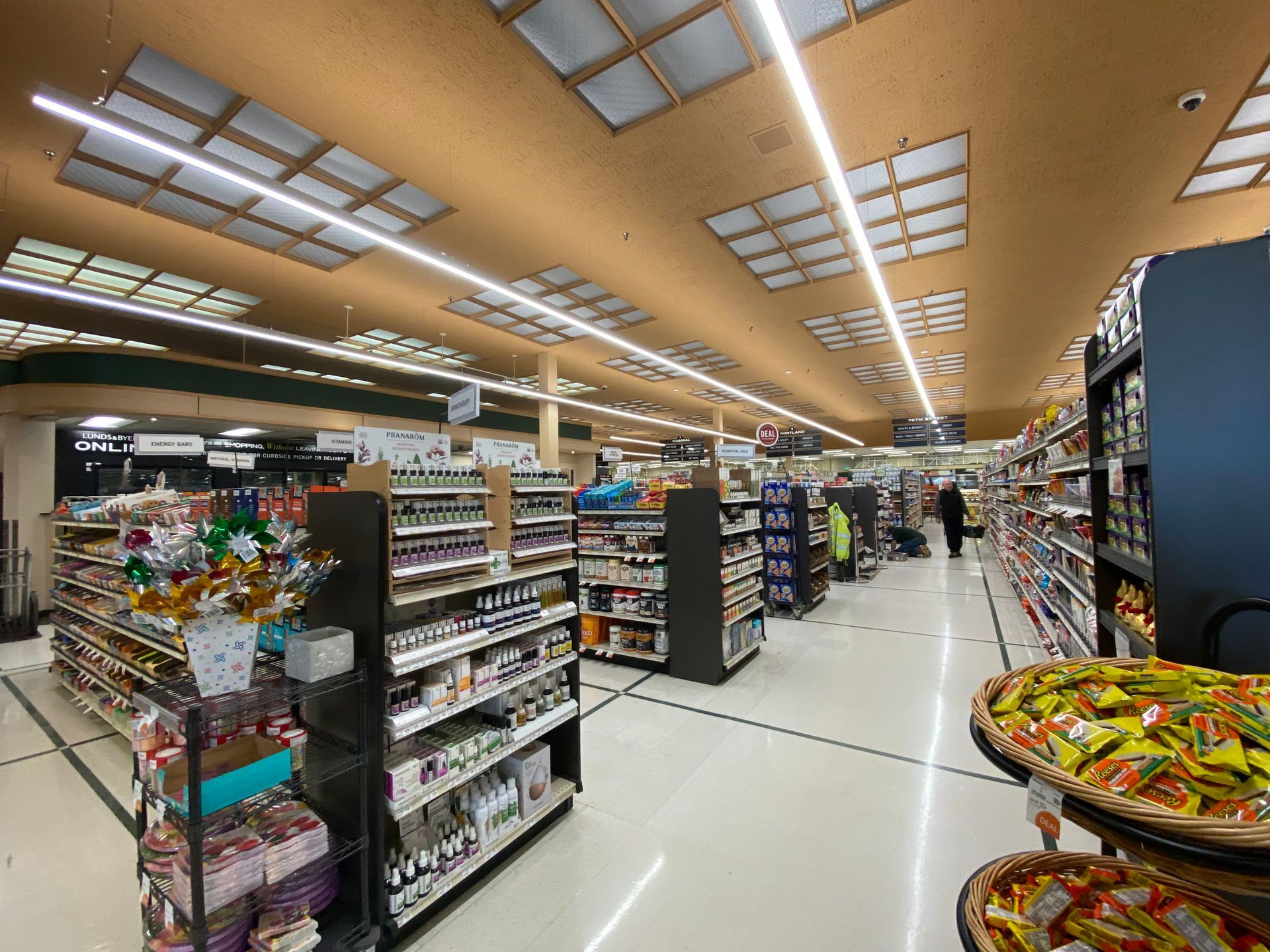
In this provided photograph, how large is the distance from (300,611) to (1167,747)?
306 centimetres

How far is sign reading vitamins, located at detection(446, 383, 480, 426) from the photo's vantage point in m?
6.12

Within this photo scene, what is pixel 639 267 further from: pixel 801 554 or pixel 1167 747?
pixel 1167 747

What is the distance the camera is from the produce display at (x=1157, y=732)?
937 mm

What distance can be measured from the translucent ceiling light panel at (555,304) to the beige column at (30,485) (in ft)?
27.0

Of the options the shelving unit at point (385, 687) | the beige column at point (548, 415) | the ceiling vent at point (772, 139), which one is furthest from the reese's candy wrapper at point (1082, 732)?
the beige column at point (548, 415)

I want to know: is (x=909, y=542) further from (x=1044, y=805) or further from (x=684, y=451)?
(x=1044, y=805)

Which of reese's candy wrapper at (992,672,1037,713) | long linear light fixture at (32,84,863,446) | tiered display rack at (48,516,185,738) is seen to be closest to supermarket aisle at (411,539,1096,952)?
reese's candy wrapper at (992,672,1037,713)

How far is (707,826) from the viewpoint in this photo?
2924 mm

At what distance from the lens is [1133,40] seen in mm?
3668

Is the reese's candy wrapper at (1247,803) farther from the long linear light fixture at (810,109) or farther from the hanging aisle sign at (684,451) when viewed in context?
the hanging aisle sign at (684,451)

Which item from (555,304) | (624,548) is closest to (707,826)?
(624,548)

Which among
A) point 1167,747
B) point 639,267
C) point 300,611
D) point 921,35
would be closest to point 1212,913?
point 1167,747

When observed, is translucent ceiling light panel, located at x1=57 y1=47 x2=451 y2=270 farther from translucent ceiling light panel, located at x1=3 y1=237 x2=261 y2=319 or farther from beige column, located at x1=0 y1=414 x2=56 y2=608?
beige column, located at x1=0 y1=414 x2=56 y2=608

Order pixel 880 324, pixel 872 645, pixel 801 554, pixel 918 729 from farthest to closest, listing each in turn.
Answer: pixel 880 324 < pixel 801 554 < pixel 872 645 < pixel 918 729
